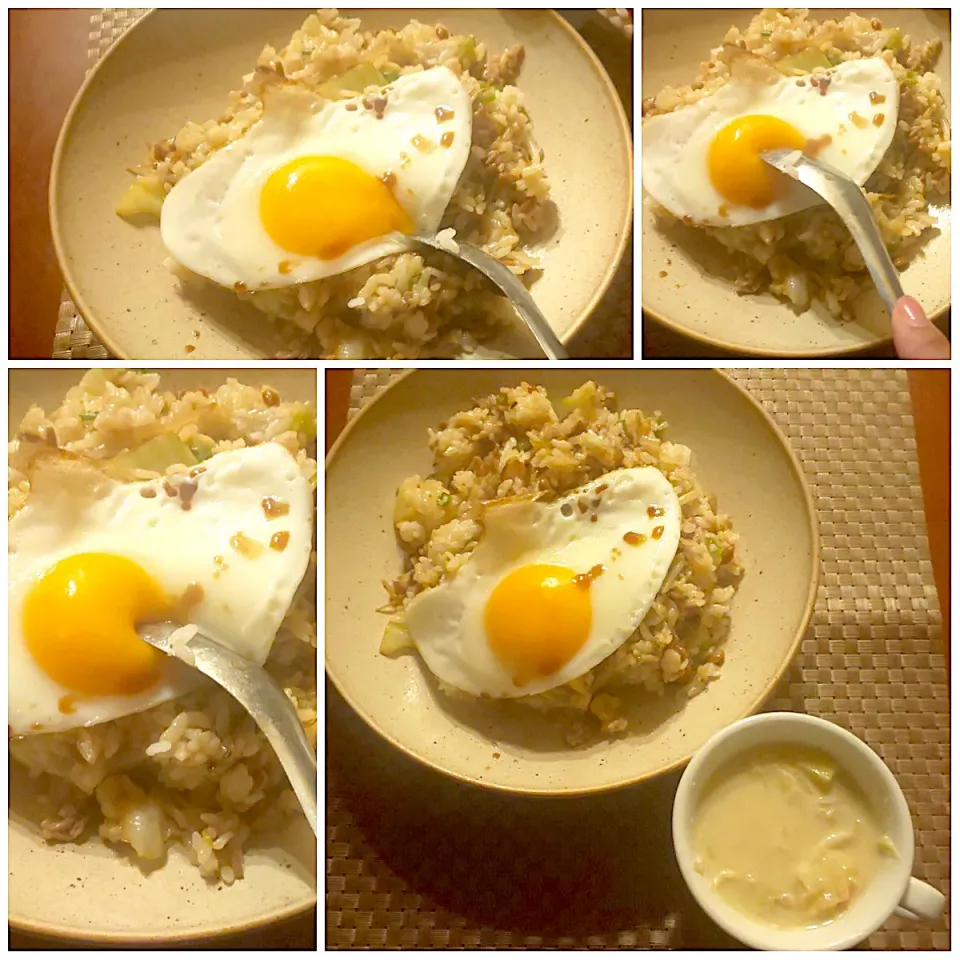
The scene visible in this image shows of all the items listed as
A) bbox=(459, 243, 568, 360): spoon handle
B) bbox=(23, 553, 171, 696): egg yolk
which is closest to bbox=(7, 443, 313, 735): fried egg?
bbox=(23, 553, 171, 696): egg yolk

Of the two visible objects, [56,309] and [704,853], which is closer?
[704,853]

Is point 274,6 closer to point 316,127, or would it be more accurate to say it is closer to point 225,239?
point 316,127

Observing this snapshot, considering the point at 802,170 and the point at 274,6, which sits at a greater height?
the point at 274,6

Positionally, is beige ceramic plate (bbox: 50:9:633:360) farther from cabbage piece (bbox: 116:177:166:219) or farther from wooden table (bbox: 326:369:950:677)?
wooden table (bbox: 326:369:950:677)

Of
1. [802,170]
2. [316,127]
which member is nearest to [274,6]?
[316,127]

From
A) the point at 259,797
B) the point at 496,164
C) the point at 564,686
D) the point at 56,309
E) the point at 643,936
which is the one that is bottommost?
the point at 643,936

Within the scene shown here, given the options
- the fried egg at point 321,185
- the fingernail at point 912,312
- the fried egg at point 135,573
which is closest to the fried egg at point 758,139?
the fingernail at point 912,312
